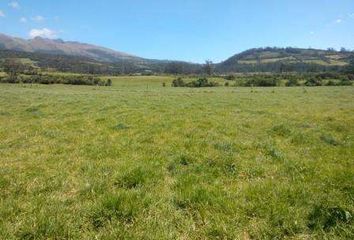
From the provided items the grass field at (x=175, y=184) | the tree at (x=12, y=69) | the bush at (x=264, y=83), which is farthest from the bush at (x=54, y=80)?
the grass field at (x=175, y=184)

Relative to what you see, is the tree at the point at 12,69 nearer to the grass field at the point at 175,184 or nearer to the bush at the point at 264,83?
the bush at the point at 264,83

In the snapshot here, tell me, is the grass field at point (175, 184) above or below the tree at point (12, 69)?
above

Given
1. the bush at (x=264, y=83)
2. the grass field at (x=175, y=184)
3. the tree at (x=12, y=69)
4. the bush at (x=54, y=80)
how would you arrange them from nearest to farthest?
the grass field at (x=175, y=184) → the bush at (x=54, y=80) → the tree at (x=12, y=69) → the bush at (x=264, y=83)

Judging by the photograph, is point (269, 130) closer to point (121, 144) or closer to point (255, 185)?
point (121, 144)

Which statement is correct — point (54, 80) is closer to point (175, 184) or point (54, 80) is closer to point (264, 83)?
point (264, 83)

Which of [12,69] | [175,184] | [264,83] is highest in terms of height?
[175,184]

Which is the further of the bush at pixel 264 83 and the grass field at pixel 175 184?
the bush at pixel 264 83

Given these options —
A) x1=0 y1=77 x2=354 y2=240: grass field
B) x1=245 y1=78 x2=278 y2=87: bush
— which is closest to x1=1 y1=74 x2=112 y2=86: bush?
x1=245 y1=78 x2=278 y2=87: bush

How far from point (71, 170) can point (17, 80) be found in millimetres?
92589

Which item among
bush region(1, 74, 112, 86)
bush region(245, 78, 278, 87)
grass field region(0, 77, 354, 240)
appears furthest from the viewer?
bush region(245, 78, 278, 87)

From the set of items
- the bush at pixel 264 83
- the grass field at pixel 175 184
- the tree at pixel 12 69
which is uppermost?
the grass field at pixel 175 184

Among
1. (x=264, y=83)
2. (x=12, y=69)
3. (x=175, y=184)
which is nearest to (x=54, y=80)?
(x=12, y=69)

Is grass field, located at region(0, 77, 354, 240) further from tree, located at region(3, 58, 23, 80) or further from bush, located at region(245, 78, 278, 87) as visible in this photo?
tree, located at region(3, 58, 23, 80)

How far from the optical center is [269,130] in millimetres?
16797
